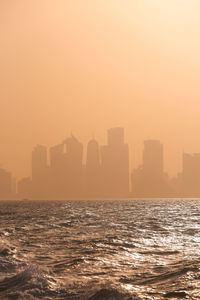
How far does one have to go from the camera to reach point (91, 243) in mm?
24141

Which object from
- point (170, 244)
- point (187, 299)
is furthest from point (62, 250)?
point (187, 299)

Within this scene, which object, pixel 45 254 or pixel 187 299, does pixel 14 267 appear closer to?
pixel 45 254

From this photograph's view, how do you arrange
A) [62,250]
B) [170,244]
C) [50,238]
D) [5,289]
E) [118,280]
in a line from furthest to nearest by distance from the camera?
[50,238] < [170,244] < [62,250] < [118,280] < [5,289]

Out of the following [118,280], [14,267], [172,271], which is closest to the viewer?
[118,280]

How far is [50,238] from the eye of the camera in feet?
89.9

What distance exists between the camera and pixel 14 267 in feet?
54.4

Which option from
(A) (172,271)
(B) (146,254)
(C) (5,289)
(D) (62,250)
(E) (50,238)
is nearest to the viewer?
(C) (5,289)

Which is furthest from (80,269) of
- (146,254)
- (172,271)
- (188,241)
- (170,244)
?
(188,241)

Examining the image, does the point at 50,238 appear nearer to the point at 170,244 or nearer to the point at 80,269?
the point at 170,244

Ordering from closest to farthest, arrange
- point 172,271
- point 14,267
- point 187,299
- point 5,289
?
point 187,299
point 5,289
point 172,271
point 14,267

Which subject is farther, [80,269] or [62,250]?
[62,250]

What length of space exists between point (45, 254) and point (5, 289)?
755 cm

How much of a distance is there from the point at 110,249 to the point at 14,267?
22.1 ft

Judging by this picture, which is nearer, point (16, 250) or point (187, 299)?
point (187, 299)
